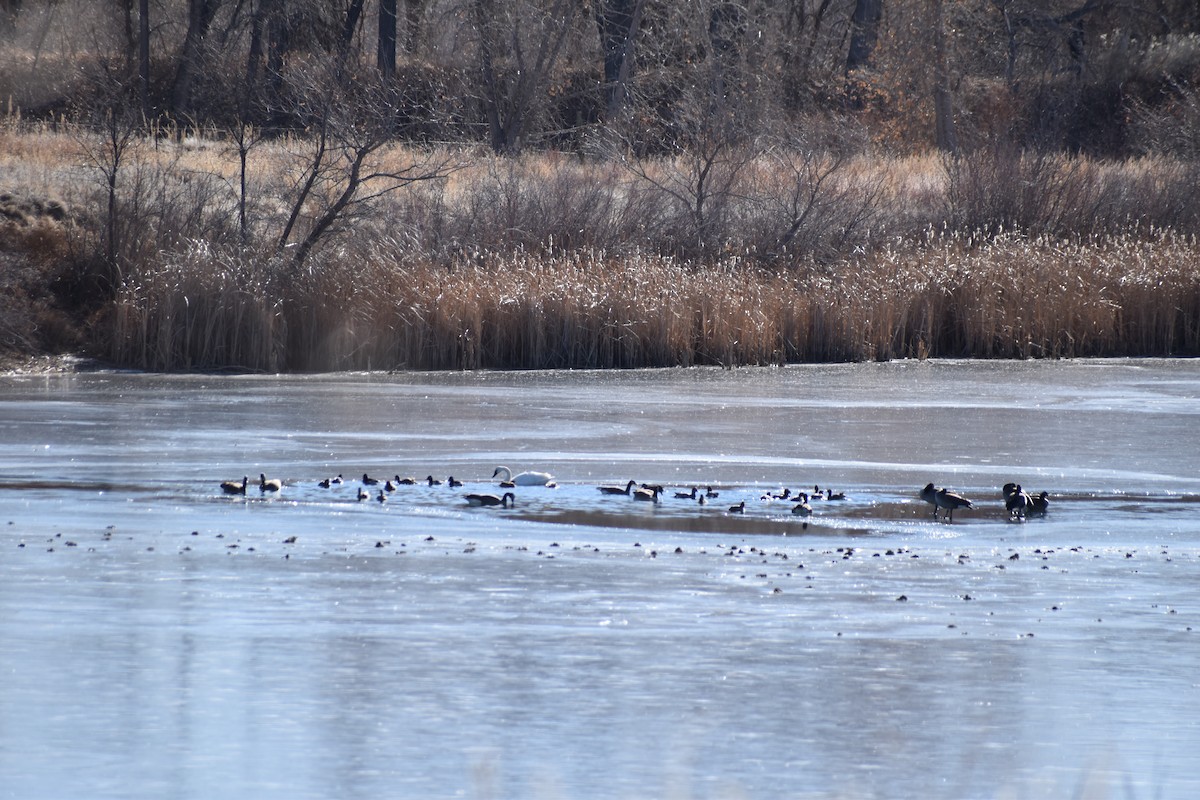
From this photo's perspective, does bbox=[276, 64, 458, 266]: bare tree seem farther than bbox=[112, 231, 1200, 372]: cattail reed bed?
Yes

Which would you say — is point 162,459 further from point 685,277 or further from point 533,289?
point 685,277

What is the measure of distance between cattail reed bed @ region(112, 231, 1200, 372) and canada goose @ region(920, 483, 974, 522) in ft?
→ 29.1

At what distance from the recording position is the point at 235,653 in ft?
20.2

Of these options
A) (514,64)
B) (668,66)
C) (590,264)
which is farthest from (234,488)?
(668,66)

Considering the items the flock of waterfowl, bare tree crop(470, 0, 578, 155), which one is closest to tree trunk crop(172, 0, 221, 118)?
bare tree crop(470, 0, 578, 155)

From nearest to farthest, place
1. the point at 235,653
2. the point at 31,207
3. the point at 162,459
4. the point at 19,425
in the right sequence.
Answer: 1. the point at 235,653
2. the point at 162,459
3. the point at 19,425
4. the point at 31,207

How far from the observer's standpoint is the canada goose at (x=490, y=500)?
31.9 feet

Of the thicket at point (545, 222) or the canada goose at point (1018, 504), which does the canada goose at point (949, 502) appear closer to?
the canada goose at point (1018, 504)

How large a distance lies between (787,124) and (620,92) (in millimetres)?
5314

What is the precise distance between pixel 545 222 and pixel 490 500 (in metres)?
13.2

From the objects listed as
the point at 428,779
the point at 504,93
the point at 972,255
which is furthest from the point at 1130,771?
the point at 504,93

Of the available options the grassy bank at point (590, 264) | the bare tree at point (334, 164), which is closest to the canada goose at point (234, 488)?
the grassy bank at point (590, 264)

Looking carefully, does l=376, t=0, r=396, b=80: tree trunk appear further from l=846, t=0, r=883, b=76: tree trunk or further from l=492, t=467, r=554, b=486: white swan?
l=492, t=467, r=554, b=486: white swan

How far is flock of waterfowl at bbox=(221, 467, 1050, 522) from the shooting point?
9.55 metres
